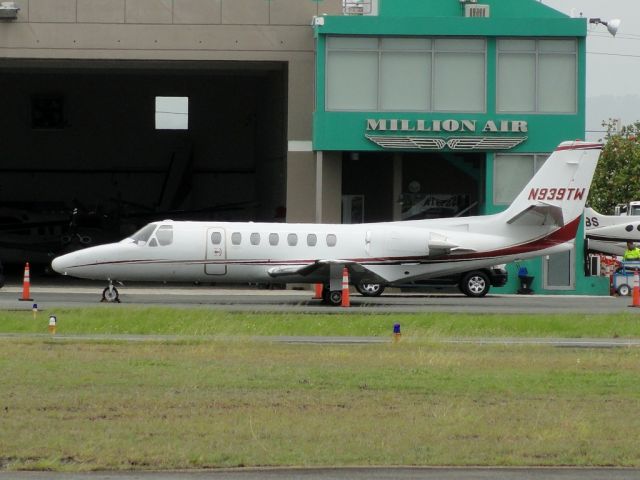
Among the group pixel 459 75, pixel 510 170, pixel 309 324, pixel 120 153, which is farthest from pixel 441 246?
pixel 120 153

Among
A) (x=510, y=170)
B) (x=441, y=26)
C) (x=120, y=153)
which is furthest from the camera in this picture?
(x=120, y=153)

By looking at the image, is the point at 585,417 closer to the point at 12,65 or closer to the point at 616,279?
the point at 616,279

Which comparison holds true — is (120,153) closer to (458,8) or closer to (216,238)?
(458,8)

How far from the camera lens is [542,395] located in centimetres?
1468

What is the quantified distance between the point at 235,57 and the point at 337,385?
27533 mm

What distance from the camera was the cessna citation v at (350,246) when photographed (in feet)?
106

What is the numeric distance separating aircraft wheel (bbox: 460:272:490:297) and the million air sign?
17.0 feet

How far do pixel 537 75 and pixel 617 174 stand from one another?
50662 millimetres

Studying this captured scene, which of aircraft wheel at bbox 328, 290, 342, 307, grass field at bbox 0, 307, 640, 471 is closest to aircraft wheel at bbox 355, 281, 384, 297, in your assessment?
aircraft wheel at bbox 328, 290, 342, 307

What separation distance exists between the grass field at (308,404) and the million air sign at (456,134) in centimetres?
2001

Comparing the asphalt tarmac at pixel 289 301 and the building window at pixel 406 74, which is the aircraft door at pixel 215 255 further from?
the building window at pixel 406 74

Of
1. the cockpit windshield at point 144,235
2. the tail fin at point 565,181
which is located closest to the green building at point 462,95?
the tail fin at point 565,181

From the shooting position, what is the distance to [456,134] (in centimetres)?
4122

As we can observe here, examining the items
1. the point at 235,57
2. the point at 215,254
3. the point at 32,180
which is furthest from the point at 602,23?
the point at 32,180
